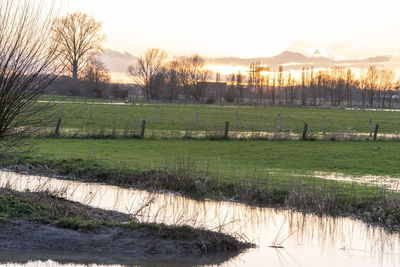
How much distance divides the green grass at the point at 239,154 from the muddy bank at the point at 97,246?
686 cm

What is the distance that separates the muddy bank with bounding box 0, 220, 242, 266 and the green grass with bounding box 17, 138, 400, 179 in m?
6.86

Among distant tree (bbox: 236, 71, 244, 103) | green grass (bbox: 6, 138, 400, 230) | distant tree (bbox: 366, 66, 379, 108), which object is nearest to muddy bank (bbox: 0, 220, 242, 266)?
green grass (bbox: 6, 138, 400, 230)

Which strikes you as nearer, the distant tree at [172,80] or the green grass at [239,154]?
the green grass at [239,154]

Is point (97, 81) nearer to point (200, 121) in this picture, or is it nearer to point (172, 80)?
point (172, 80)

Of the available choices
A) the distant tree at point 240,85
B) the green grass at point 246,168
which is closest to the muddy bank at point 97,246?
the green grass at point 246,168

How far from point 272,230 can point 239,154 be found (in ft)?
42.2

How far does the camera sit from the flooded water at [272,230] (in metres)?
9.61

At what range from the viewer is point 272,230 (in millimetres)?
11547

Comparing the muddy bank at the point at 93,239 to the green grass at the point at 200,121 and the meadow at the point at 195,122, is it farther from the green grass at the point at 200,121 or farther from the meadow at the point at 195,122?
the green grass at the point at 200,121

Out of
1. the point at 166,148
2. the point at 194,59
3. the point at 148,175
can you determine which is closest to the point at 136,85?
the point at 194,59

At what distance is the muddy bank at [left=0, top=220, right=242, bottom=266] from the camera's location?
9053mm

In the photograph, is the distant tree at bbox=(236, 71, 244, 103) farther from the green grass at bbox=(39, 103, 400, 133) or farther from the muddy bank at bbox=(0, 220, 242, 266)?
the muddy bank at bbox=(0, 220, 242, 266)

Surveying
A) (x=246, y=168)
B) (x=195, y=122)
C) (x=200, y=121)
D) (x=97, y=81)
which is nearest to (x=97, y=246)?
(x=246, y=168)

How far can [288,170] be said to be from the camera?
19.6 m
